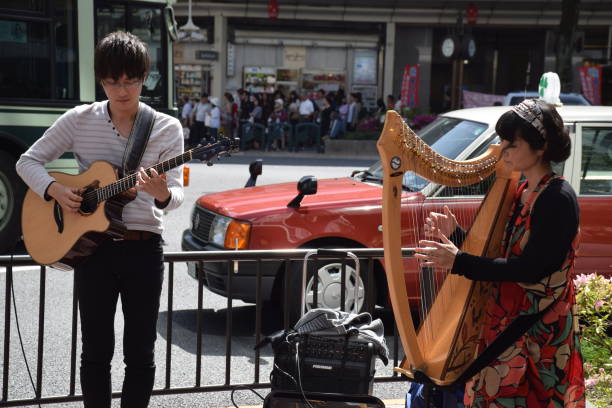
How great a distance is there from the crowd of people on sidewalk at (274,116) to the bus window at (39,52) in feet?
51.6

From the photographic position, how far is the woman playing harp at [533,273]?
2869 millimetres

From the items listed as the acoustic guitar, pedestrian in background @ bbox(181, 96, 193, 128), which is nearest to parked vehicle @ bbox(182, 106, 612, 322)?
the acoustic guitar

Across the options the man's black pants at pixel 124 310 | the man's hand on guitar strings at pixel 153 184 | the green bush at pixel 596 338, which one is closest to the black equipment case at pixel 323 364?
the man's black pants at pixel 124 310

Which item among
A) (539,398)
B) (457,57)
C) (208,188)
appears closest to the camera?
(539,398)

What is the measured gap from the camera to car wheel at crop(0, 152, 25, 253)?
9.49 meters

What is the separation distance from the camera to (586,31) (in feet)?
111

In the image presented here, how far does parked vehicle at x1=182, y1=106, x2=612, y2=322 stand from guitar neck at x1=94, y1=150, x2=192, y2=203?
2823 millimetres

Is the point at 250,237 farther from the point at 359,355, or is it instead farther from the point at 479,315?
the point at 479,315

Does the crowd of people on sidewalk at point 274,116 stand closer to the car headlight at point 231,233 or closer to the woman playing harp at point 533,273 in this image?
the car headlight at point 231,233

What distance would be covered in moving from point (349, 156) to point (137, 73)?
71.5 ft

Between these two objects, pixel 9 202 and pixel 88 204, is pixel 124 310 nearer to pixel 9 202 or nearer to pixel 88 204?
pixel 88 204

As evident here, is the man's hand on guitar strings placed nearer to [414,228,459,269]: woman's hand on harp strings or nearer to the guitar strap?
the guitar strap

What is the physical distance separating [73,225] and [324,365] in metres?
1.22

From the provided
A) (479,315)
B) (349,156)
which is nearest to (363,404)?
(479,315)
